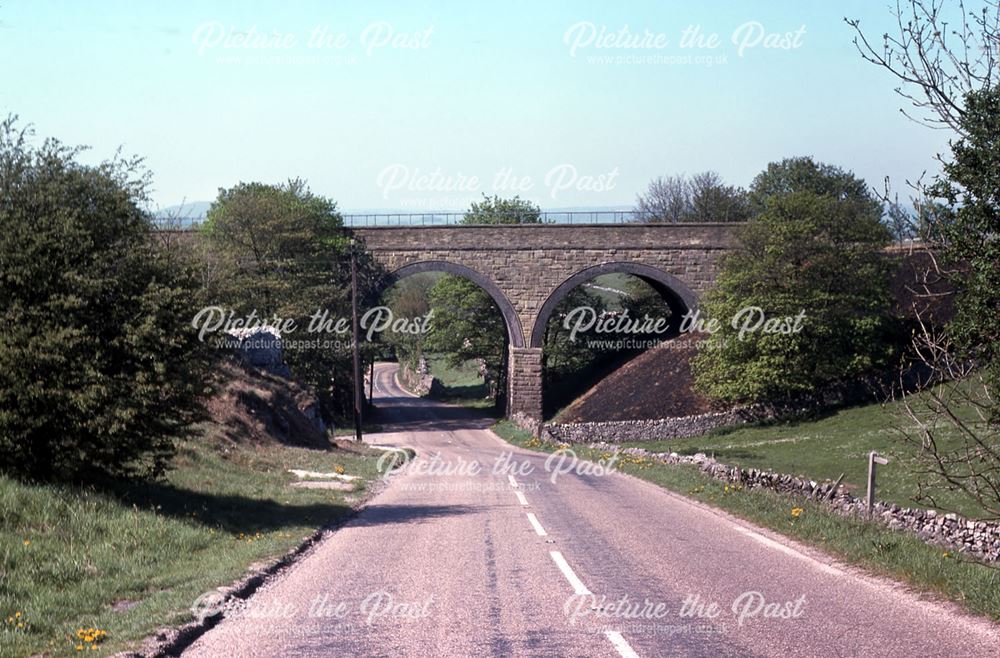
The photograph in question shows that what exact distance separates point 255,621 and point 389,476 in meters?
18.8

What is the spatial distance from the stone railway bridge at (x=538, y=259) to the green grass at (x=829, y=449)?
12368 millimetres

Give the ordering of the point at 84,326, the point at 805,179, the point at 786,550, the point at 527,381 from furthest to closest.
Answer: the point at 805,179 < the point at 527,381 < the point at 84,326 < the point at 786,550

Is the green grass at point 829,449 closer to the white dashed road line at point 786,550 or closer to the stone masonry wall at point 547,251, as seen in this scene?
the white dashed road line at point 786,550

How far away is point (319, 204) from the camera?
60125 mm

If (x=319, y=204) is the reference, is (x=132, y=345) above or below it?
below

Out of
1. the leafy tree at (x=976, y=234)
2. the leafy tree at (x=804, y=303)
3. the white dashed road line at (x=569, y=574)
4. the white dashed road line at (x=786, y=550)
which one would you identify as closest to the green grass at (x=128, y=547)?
the white dashed road line at (x=569, y=574)

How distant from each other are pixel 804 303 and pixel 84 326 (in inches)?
1464

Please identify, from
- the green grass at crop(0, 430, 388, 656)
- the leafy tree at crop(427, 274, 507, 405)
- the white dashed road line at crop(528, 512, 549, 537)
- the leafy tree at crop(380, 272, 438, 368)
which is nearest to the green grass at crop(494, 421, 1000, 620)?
the white dashed road line at crop(528, 512, 549, 537)

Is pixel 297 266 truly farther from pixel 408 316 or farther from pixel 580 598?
pixel 408 316

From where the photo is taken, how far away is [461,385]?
9944cm

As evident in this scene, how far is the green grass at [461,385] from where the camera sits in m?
82.3

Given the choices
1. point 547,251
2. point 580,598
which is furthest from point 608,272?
point 580,598

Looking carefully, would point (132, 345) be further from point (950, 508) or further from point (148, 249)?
point (950, 508)

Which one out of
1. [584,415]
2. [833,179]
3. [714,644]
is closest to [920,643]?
[714,644]
